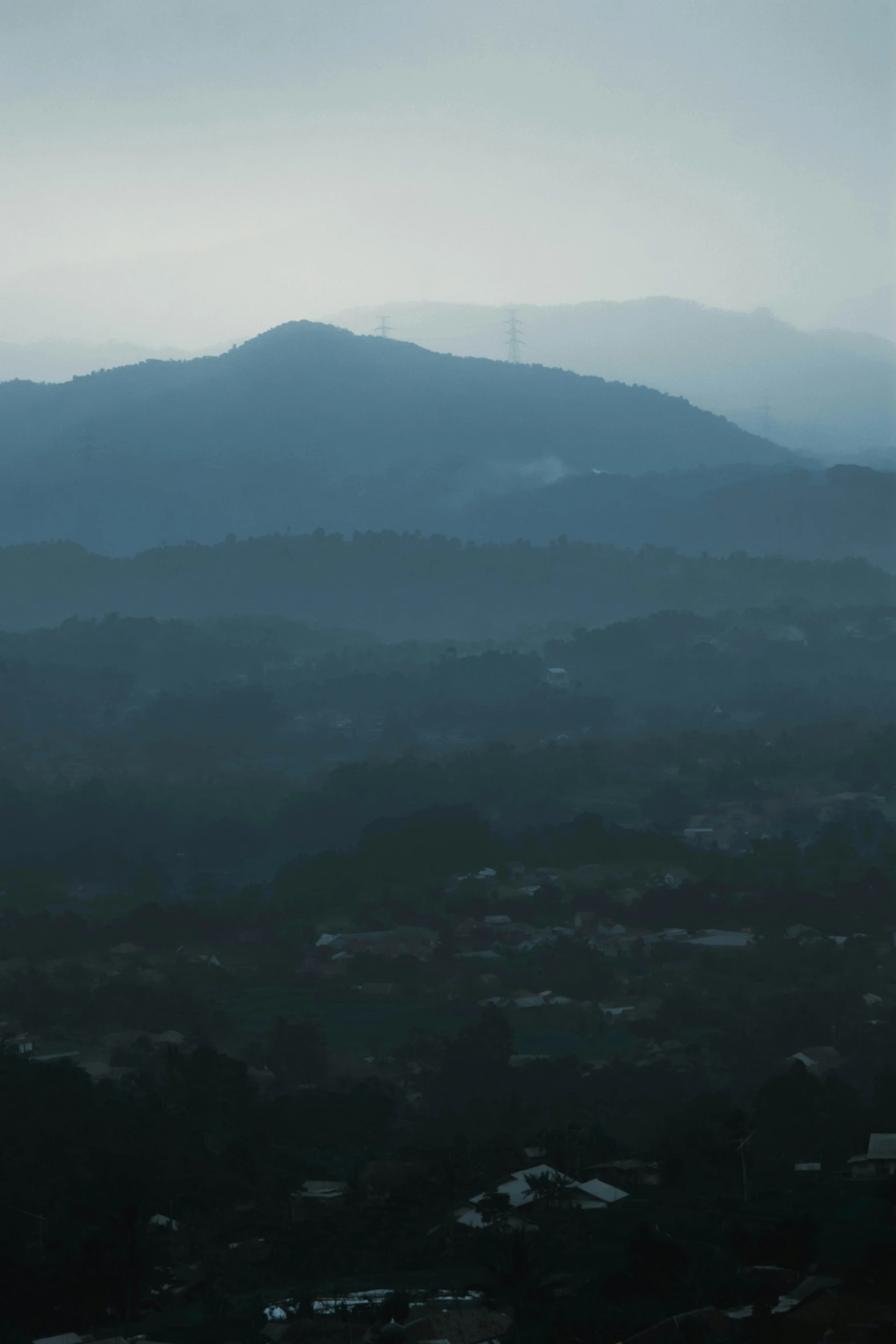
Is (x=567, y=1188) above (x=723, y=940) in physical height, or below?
above

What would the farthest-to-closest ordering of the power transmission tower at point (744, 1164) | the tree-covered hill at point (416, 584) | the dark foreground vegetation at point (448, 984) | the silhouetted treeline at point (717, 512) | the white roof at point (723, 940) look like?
1. the silhouetted treeline at point (717, 512)
2. the tree-covered hill at point (416, 584)
3. the white roof at point (723, 940)
4. the power transmission tower at point (744, 1164)
5. the dark foreground vegetation at point (448, 984)

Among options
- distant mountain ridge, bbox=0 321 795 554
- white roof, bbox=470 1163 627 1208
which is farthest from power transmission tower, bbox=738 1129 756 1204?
distant mountain ridge, bbox=0 321 795 554

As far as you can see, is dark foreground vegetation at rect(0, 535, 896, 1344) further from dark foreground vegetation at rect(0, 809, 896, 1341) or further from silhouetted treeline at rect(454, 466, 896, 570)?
silhouetted treeline at rect(454, 466, 896, 570)

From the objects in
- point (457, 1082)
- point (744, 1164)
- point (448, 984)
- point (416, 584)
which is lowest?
point (448, 984)

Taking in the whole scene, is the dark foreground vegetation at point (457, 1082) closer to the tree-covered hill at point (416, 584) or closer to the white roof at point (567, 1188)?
the white roof at point (567, 1188)

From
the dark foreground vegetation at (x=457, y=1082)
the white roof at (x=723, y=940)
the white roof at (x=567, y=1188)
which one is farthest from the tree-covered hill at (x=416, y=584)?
the white roof at (x=567, y=1188)

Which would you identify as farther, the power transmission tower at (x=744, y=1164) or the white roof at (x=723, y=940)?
the white roof at (x=723, y=940)

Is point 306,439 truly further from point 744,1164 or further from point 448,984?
point 744,1164

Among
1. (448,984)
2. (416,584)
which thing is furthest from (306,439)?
(448,984)

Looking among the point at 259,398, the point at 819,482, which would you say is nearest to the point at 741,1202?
the point at 819,482
